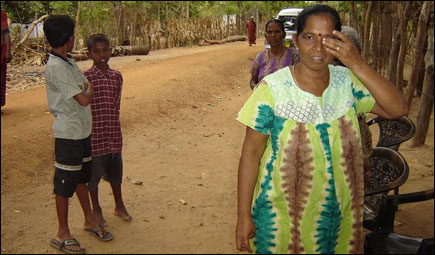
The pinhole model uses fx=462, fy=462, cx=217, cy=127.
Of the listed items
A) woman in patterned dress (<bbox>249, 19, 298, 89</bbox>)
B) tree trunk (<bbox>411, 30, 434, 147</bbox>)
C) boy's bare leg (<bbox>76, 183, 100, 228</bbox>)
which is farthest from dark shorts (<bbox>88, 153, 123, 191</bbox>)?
tree trunk (<bbox>411, 30, 434, 147</bbox>)

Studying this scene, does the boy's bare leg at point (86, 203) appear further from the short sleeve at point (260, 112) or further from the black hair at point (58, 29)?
the short sleeve at point (260, 112)

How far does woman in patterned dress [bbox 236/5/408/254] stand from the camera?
1.45m

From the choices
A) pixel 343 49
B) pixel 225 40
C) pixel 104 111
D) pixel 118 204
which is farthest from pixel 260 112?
pixel 225 40

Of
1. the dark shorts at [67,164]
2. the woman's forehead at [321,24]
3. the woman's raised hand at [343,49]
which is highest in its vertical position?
the woman's forehead at [321,24]

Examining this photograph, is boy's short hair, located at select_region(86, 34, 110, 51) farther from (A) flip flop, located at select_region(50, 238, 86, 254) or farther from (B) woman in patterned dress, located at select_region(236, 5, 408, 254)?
(B) woman in patterned dress, located at select_region(236, 5, 408, 254)

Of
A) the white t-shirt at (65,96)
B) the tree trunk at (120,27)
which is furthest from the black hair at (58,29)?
the tree trunk at (120,27)

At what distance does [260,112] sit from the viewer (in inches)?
57.6

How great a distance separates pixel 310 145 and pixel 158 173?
288 centimetres

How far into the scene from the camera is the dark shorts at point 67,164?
2395mm

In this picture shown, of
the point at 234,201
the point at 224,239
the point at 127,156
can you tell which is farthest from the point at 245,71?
the point at 224,239

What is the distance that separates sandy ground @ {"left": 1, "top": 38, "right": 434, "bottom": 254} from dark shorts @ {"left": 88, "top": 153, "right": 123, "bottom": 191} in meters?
0.27

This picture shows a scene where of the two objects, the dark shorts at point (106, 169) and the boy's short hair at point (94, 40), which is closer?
the boy's short hair at point (94, 40)

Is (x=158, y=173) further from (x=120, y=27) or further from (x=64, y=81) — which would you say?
(x=120, y=27)

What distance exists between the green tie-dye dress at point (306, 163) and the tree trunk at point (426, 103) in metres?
3.40
